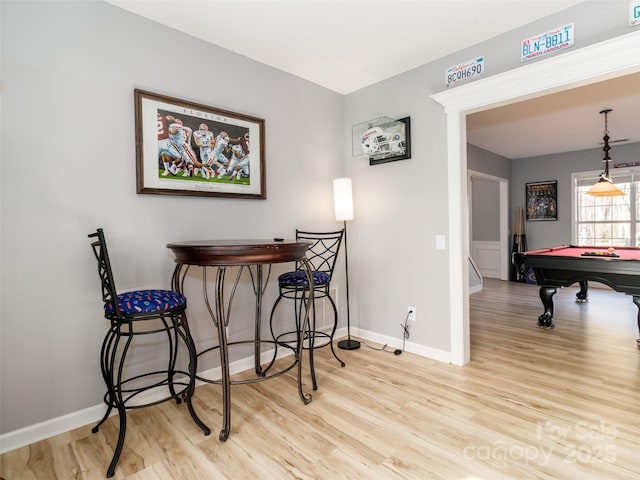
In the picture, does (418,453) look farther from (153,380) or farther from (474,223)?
(474,223)

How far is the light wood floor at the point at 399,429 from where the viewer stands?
160 centimetres

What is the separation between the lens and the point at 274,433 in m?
1.89

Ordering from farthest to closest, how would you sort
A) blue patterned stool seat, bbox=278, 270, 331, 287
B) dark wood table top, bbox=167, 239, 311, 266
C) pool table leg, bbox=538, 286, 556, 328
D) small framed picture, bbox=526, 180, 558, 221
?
small framed picture, bbox=526, 180, 558, 221
pool table leg, bbox=538, 286, 556, 328
blue patterned stool seat, bbox=278, 270, 331, 287
dark wood table top, bbox=167, 239, 311, 266

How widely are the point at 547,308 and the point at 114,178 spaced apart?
432 cm

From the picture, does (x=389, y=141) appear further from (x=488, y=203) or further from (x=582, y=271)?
A: (x=488, y=203)

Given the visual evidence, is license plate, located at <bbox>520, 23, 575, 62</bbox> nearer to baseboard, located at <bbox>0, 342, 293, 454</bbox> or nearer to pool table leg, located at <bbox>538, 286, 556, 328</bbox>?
pool table leg, located at <bbox>538, 286, 556, 328</bbox>

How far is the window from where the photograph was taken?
6.14 m

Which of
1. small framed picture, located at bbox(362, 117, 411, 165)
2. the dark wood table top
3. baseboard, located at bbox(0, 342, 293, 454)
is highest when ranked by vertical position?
small framed picture, located at bbox(362, 117, 411, 165)

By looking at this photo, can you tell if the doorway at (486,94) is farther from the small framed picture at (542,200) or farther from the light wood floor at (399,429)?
the small framed picture at (542,200)

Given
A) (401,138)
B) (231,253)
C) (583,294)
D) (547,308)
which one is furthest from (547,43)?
(583,294)

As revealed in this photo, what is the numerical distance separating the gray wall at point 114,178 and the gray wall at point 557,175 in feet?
17.3

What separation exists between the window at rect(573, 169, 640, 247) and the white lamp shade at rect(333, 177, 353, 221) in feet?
18.5

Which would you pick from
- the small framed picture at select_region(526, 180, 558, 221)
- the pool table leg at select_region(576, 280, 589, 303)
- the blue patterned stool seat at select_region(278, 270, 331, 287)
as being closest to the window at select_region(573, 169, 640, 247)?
the small framed picture at select_region(526, 180, 558, 221)

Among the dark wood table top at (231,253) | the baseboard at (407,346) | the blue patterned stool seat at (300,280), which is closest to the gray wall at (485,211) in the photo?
the baseboard at (407,346)
